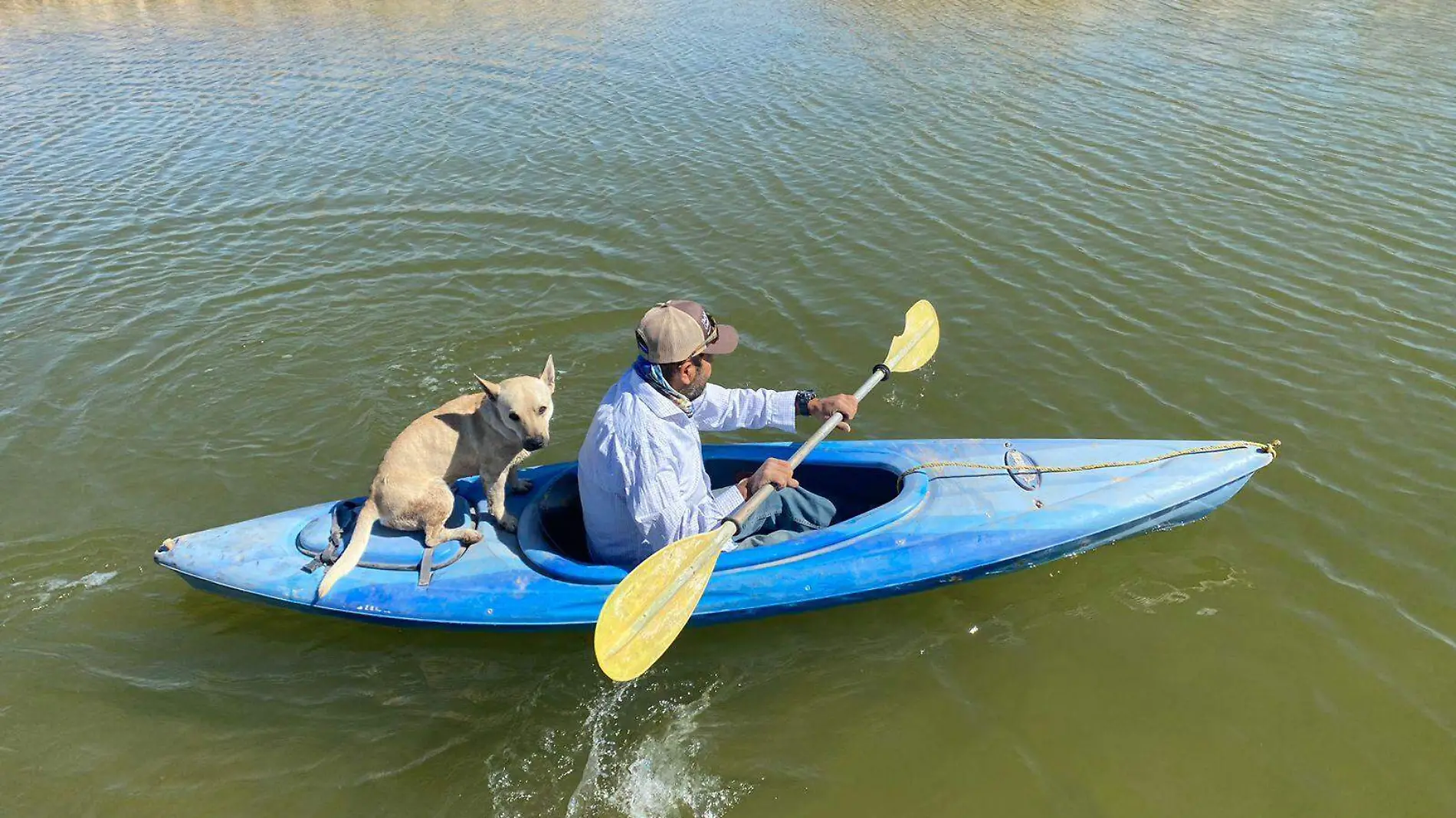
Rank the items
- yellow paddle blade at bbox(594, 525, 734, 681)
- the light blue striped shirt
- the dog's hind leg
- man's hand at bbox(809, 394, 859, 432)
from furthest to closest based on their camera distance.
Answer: man's hand at bbox(809, 394, 859, 432) < the dog's hind leg < yellow paddle blade at bbox(594, 525, 734, 681) < the light blue striped shirt

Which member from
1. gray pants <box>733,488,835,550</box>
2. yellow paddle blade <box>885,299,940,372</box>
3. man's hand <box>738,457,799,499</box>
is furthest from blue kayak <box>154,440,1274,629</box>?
yellow paddle blade <box>885,299,940,372</box>

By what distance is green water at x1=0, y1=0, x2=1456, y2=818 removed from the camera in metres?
4.27

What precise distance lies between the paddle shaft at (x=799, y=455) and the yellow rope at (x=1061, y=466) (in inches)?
23.8

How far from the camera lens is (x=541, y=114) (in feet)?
47.0

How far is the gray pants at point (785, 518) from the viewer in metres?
4.74

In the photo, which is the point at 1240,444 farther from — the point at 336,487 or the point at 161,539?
the point at 161,539

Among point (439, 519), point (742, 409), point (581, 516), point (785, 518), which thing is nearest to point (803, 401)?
point (742, 409)

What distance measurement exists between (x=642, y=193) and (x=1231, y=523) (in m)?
8.12

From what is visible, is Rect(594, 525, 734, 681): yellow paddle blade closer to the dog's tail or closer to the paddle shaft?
the paddle shaft

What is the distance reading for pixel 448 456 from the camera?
15.3ft

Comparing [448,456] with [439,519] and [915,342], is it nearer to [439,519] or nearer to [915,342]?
[439,519]

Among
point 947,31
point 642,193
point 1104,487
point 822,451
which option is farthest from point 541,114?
point 1104,487

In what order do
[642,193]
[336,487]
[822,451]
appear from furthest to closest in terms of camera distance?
1. [642,193]
2. [336,487]
3. [822,451]

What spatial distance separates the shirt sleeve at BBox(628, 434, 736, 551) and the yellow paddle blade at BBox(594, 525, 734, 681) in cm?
10
